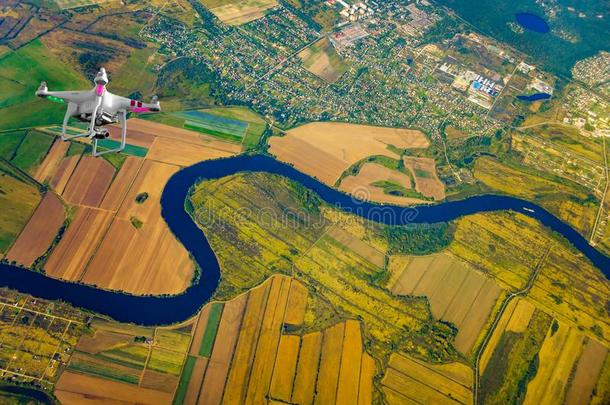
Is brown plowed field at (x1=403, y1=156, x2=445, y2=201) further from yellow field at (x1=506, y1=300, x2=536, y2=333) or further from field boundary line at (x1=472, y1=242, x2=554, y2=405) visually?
yellow field at (x1=506, y1=300, x2=536, y2=333)

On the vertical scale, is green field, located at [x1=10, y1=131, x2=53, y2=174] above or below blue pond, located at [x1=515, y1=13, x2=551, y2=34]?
below

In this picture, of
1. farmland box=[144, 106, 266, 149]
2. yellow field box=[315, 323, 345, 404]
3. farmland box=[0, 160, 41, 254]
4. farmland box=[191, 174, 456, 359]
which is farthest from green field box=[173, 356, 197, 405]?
farmland box=[144, 106, 266, 149]

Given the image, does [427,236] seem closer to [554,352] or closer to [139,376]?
[554,352]

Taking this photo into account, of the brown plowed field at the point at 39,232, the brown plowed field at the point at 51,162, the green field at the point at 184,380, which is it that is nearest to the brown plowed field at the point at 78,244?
the brown plowed field at the point at 39,232

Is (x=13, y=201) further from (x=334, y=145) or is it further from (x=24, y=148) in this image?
(x=334, y=145)

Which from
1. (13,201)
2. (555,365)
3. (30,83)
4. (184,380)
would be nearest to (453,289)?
(555,365)
